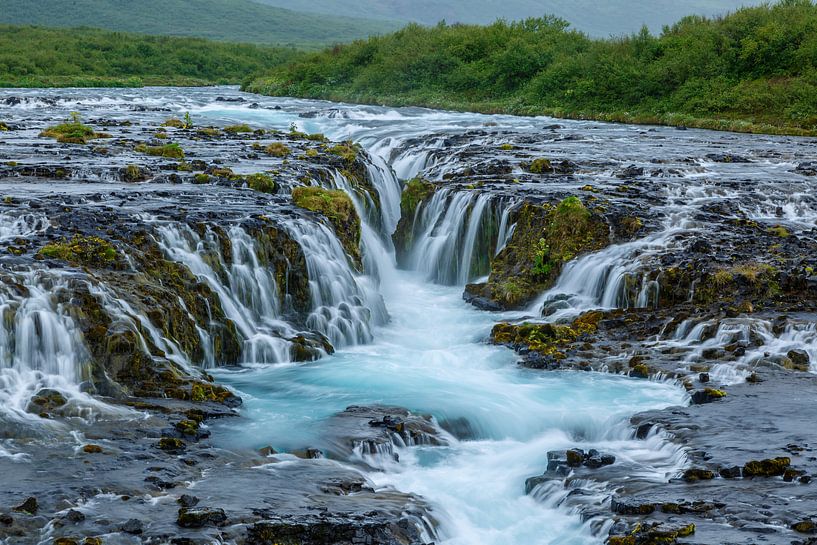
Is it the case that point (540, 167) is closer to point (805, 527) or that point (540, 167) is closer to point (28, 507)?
point (805, 527)

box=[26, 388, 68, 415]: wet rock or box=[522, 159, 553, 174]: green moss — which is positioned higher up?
box=[522, 159, 553, 174]: green moss

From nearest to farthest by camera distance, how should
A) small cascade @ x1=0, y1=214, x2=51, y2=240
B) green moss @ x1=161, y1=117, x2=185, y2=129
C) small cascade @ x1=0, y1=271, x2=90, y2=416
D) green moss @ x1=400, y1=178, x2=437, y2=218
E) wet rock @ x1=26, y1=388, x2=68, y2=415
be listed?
1. wet rock @ x1=26, y1=388, x2=68, y2=415
2. small cascade @ x1=0, y1=271, x2=90, y2=416
3. small cascade @ x1=0, y1=214, x2=51, y2=240
4. green moss @ x1=400, y1=178, x2=437, y2=218
5. green moss @ x1=161, y1=117, x2=185, y2=129

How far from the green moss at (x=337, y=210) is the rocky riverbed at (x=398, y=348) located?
0.10 metres

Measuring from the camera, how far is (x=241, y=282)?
19172 millimetres

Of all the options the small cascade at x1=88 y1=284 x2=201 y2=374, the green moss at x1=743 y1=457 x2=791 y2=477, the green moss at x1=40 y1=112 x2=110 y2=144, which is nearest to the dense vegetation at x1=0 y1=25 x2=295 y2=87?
the green moss at x1=40 y1=112 x2=110 y2=144

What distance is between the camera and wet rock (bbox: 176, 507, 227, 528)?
33.7 feet

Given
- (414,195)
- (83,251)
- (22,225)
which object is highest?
(414,195)

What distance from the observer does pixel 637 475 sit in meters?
12.3

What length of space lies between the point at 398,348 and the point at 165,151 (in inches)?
551

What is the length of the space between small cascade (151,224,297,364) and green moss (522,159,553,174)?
12.8 m

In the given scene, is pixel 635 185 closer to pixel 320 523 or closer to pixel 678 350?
pixel 678 350

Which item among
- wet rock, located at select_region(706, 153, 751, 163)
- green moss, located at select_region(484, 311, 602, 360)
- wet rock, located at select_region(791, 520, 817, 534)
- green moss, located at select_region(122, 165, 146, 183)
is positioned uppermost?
wet rock, located at select_region(706, 153, 751, 163)

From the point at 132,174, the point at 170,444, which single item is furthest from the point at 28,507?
the point at 132,174

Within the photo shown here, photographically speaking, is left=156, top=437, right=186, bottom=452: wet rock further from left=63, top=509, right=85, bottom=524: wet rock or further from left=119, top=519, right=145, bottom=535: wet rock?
left=119, top=519, right=145, bottom=535: wet rock
